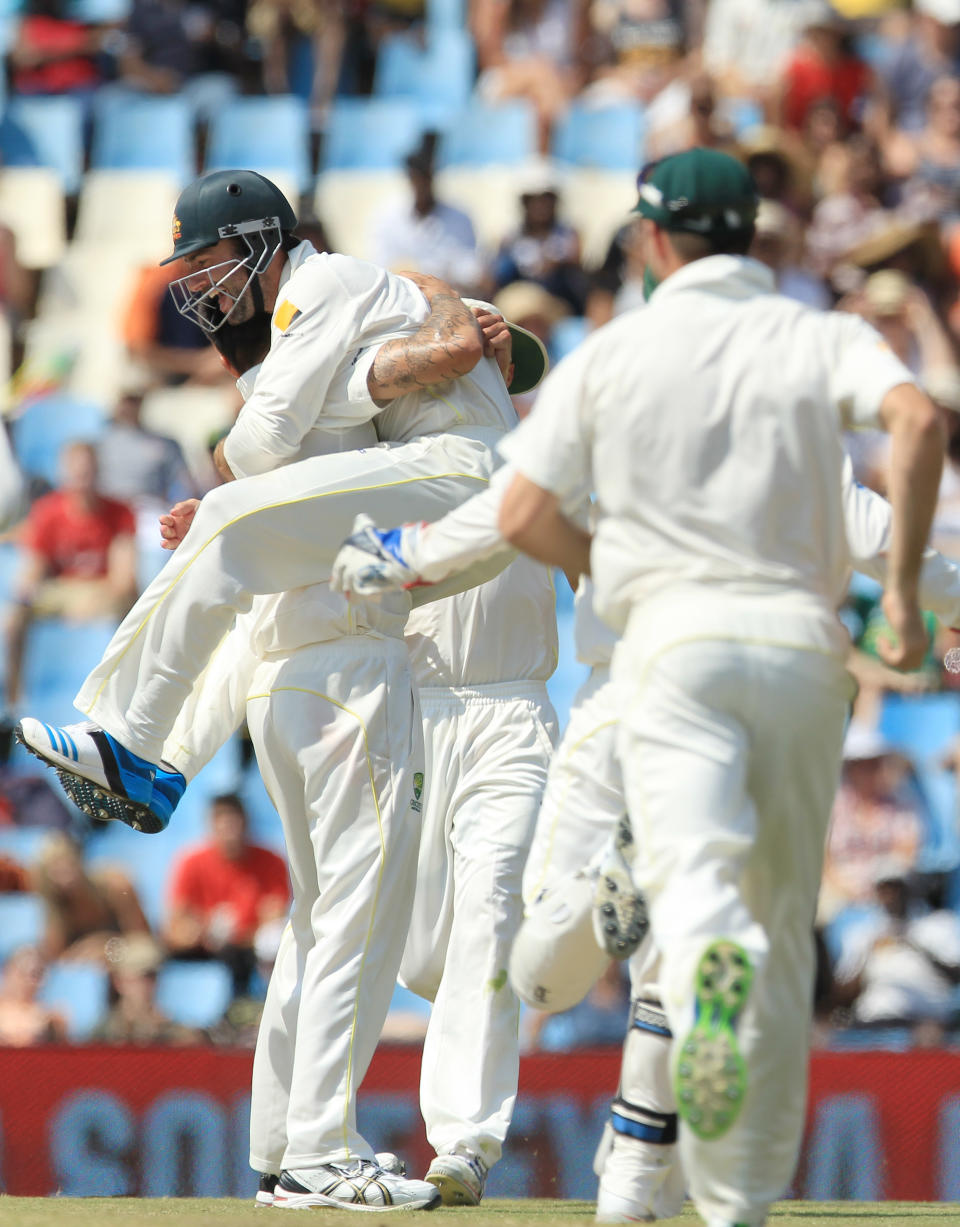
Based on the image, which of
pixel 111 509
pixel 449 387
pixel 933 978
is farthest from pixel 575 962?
pixel 111 509

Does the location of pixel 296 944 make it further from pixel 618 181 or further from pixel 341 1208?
pixel 618 181

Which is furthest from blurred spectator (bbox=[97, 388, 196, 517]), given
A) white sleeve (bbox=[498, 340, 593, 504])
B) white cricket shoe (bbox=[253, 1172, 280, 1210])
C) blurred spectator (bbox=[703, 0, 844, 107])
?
white sleeve (bbox=[498, 340, 593, 504])

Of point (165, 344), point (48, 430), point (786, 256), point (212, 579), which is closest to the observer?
point (212, 579)

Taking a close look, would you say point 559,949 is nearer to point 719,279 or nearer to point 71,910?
point 719,279

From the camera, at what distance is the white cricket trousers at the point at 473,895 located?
5410mm

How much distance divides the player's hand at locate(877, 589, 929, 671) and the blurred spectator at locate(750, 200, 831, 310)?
7953 mm

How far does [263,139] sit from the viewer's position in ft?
46.5

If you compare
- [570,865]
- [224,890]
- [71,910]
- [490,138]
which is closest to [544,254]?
[490,138]

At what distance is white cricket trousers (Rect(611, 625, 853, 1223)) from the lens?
3547 mm

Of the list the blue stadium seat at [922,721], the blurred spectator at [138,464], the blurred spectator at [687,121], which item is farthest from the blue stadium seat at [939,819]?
the blurred spectator at [138,464]

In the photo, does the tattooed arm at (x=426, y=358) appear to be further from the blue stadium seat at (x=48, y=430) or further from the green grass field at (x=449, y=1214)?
the blue stadium seat at (x=48, y=430)

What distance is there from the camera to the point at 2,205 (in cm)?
1389

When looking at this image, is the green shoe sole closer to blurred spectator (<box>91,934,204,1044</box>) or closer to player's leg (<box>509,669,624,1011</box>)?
player's leg (<box>509,669,624,1011</box>)

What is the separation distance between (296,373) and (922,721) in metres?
5.79
